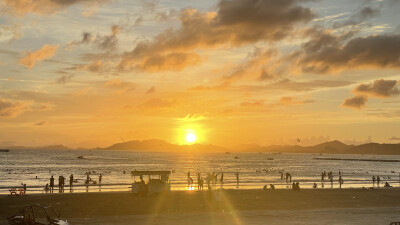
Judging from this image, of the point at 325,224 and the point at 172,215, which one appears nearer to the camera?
the point at 325,224

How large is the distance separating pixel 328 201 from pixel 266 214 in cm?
1128

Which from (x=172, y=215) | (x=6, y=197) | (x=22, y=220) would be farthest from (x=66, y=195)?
(x=22, y=220)

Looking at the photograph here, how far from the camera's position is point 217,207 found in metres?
36.0

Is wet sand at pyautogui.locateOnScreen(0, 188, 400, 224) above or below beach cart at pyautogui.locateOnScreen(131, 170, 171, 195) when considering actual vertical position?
below

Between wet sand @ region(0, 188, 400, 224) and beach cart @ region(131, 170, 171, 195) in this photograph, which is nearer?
wet sand @ region(0, 188, 400, 224)

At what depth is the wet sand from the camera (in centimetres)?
3083

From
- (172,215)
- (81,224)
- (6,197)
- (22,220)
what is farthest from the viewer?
(6,197)

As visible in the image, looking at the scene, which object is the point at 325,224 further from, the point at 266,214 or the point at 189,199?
the point at 189,199

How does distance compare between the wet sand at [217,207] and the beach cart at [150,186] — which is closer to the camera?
the wet sand at [217,207]

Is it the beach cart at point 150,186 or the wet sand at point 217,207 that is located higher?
the beach cart at point 150,186

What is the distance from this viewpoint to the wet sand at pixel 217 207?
30.8 meters

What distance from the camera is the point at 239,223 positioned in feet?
95.1

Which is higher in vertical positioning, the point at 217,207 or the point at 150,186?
the point at 150,186

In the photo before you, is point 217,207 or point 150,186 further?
point 150,186
